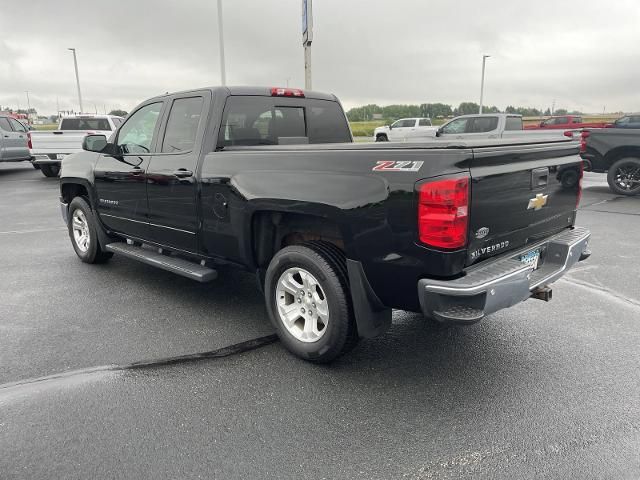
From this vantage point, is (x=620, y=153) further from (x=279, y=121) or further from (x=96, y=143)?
(x=96, y=143)

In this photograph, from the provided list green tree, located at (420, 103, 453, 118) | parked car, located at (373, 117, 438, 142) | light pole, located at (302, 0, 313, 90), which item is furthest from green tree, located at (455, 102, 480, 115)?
light pole, located at (302, 0, 313, 90)

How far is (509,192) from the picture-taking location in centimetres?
305

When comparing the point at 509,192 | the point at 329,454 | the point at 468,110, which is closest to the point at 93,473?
the point at 329,454

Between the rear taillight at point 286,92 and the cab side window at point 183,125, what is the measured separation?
676 millimetres

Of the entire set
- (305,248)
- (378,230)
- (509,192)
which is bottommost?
(305,248)

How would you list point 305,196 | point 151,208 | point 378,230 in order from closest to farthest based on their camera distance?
point 378,230, point 305,196, point 151,208

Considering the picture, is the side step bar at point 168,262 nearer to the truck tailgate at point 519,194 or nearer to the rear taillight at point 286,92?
the rear taillight at point 286,92

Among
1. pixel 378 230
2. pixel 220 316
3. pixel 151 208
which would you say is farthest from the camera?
pixel 151 208

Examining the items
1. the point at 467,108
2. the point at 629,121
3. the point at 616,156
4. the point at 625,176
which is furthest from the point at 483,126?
the point at 467,108

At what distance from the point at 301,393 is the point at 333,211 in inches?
45.4

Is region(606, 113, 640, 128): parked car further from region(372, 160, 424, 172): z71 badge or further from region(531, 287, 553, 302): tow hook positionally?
region(372, 160, 424, 172): z71 badge

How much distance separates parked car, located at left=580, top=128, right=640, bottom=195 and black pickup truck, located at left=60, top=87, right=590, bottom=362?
7.90 metres

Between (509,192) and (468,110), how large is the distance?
53601mm

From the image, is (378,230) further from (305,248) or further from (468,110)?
(468,110)
